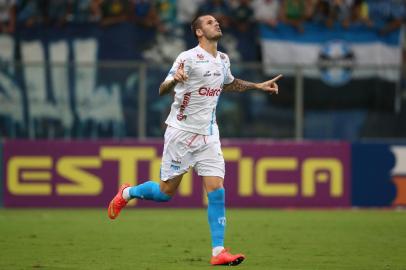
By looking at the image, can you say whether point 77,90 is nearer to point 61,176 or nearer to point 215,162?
point 61,176

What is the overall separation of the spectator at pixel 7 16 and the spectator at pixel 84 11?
3.68 ft

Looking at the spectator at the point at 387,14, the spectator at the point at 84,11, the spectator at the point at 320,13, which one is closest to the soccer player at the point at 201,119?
the spectator at the point at 84,11

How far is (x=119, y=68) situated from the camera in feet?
60.6

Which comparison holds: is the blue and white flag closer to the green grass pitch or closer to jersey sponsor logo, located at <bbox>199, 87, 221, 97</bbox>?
the green grass pitch

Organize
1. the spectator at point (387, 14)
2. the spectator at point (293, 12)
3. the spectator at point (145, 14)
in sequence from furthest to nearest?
the spectator at point (387, 14) < the spectator at point (293, 12) < the spectator at point (145, 14)

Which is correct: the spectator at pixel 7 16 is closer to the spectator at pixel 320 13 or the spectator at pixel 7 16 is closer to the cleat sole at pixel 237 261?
the spectator at pixel 320 13

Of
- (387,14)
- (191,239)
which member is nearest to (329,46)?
(387,14)

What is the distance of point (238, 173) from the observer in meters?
18.5

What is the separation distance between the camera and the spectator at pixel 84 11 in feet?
65.3

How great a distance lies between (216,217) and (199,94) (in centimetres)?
128

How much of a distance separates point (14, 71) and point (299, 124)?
5.40 meters

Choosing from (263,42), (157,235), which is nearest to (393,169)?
(263,42)

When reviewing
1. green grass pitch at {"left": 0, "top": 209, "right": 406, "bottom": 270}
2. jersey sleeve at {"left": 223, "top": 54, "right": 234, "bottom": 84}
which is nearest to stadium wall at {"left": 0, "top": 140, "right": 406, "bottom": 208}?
green grass pitch at {"left": 0, "top": 209, "right": 406, "bottom": 270}

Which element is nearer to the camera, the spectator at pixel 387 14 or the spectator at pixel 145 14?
the spectator at pixel 145 14
